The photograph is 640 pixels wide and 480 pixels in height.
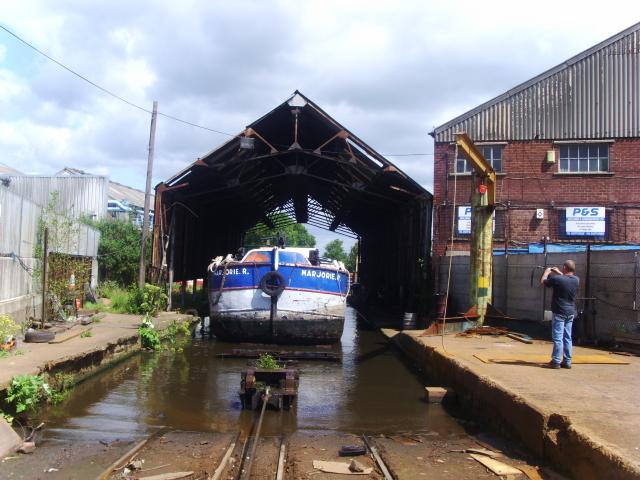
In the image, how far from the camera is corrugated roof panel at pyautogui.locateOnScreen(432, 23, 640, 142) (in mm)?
19906

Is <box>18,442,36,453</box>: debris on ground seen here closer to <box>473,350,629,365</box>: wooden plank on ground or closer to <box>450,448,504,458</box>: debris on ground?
<box>450,448,504,458</box>: debris on ground

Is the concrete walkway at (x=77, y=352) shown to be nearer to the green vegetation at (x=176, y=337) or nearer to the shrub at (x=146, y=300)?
the green vegetation at (x=176, y=337)

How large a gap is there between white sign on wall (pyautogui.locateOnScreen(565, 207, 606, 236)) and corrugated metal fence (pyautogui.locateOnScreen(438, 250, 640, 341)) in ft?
16.7

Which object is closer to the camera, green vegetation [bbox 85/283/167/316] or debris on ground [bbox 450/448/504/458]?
debris on ground [bbox 450/448/504/458]

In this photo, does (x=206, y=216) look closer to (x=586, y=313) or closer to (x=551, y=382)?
(x=586, y=313)

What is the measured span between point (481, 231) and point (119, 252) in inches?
612

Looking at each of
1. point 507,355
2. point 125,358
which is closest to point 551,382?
point 507,355

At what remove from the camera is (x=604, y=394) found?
6.81 meters

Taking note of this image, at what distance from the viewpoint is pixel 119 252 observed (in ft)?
78.6

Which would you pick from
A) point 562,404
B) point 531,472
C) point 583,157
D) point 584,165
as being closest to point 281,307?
point 562,404

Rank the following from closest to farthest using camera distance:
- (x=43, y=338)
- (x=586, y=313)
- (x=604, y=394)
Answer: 1. (x=604, y=394)
2. (x=43, y=338)
3. (x=586, y=313)

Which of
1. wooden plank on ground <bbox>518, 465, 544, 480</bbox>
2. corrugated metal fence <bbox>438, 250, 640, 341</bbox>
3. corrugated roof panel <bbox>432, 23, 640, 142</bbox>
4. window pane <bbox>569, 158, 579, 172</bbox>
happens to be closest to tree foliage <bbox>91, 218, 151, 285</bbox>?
corrugated roof panel <bbox>432, 23, 640, 142</bbox>

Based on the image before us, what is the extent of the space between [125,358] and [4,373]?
4652 millimetres

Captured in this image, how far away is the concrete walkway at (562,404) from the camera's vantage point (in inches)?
187
